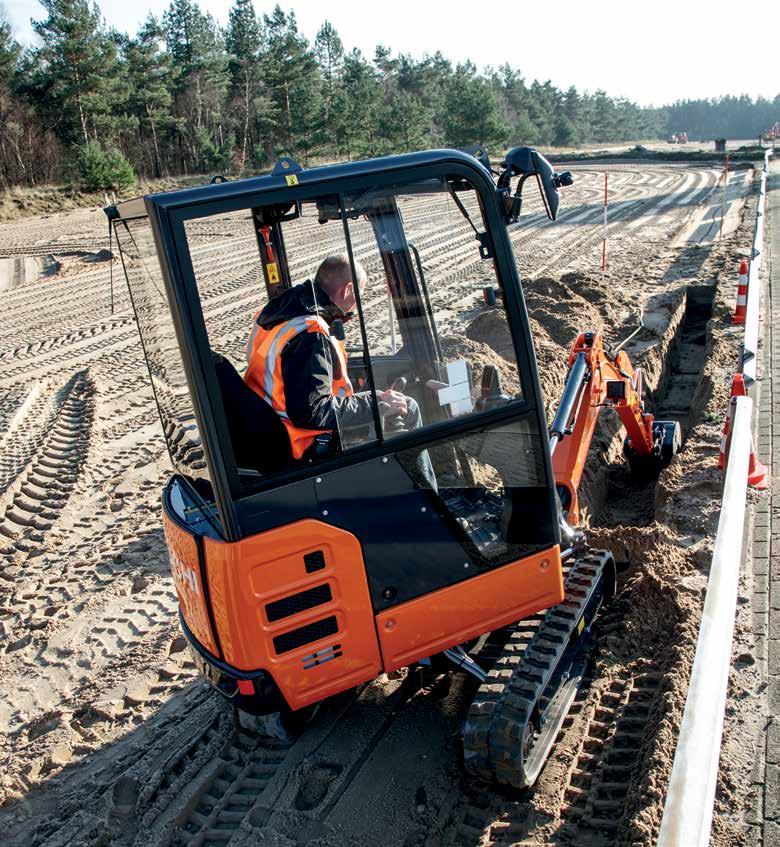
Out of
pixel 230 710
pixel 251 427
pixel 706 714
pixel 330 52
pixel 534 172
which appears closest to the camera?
pixel 706 714

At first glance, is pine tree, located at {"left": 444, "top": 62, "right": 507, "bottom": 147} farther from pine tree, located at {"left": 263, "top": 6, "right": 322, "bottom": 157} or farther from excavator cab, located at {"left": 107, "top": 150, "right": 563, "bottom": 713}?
excavator cab, located at {"left": 107, "top": 150, "right": 563, "bottom": 713}

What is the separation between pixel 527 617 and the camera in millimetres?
4098

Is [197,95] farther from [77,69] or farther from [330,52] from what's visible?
[330,52]

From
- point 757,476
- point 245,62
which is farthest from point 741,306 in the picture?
point 245,62

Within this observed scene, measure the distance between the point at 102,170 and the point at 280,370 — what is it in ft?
96.9

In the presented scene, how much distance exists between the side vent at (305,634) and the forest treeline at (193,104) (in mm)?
29726

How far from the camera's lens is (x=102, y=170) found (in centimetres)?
2961

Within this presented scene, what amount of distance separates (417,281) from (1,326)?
36.7ft

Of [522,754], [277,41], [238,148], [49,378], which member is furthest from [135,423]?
[277,41]

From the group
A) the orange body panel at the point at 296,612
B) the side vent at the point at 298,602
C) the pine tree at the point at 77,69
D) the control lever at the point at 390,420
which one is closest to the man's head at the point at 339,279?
the control lever at the point at 390,420

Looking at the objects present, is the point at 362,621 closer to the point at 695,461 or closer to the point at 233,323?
the point at 233,323

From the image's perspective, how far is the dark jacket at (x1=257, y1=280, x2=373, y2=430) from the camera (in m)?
3.34

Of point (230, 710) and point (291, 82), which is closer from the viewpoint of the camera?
point (230, 710)

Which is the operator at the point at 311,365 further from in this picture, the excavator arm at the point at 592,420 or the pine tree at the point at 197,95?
the pine tree at the point at 197,95
